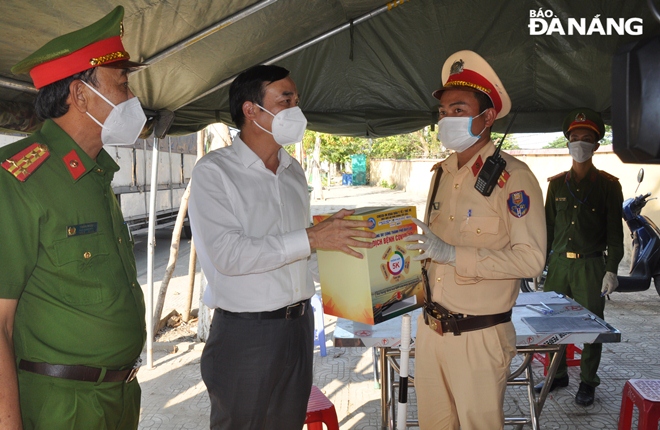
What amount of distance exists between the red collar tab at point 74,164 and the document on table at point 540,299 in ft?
9.96

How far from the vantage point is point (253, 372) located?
2.08 meters

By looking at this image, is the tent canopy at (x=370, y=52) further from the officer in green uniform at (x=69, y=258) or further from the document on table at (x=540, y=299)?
the document on table at (x=540, y=299)

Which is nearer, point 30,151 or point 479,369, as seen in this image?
point 30,151

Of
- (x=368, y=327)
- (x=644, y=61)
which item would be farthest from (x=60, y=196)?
(x=368, y=327)

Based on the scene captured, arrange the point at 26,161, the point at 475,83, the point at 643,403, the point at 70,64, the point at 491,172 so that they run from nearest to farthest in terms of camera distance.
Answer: the point at 26,161 < the point at 70,64 < the point at 491,172 < the point at 475,83 < the point at 643,403

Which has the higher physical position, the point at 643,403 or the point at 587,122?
the point at 587,122

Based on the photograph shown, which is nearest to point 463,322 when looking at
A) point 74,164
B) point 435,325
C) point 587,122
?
point 435,325

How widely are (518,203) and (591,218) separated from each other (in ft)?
7.81

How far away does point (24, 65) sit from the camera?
1.52m

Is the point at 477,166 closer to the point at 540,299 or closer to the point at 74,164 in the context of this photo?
the point at 74,164

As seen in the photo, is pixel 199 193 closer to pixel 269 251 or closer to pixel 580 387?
pixel 269 251

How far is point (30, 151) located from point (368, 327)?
216cm

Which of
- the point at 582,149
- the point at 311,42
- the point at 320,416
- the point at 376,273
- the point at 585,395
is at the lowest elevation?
the point at 585,395

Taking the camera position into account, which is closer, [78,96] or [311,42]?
[78,96]
